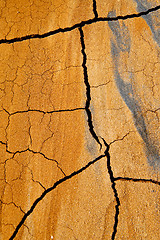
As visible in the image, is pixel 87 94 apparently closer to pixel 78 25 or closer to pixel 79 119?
pixel 79 119

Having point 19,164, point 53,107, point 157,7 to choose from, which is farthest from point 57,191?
point 157,7

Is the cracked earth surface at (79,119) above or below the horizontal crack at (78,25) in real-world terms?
below

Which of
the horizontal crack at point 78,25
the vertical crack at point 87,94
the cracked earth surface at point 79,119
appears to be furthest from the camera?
the horizontal crack at point 78,25

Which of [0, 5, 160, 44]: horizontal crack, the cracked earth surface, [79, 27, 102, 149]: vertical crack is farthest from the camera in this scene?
[0, 5, 160, 44]: horizontal crack

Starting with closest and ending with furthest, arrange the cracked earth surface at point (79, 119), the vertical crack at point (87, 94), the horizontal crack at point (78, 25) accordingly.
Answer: the cracked earth surface at point (79, 119) → the vertical crack at point (87, 94) → the horizontal crack at point (78, 25)

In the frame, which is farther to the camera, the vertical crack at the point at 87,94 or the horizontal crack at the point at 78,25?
the horizontal crack at the point at 78,25

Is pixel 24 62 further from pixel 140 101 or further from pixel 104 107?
pixel 140 101

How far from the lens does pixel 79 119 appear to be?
2.23 m

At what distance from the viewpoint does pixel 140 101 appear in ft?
7.20

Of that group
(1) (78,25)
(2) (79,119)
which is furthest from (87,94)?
(1) (78,25)

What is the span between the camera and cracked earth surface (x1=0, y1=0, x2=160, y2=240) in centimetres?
195

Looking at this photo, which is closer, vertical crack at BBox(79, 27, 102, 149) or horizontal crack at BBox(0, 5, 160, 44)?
vertical crack at BBox(79, 27, 102, 149)

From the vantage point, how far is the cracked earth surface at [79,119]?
6.40 ft

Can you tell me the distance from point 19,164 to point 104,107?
942 mm
